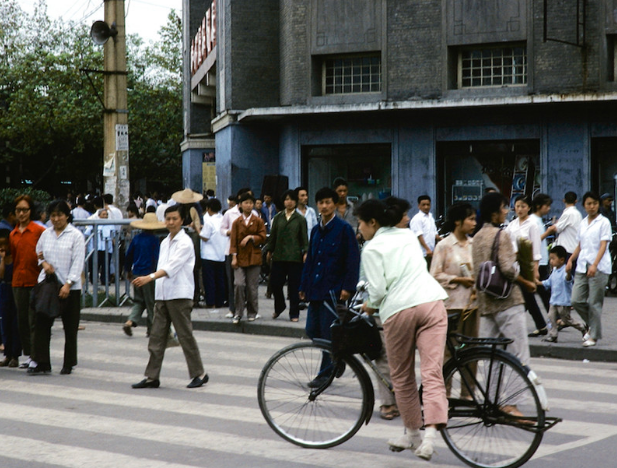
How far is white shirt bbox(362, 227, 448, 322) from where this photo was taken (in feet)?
18.7

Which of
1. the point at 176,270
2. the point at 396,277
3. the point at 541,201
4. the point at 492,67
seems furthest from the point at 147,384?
the point at 492,67

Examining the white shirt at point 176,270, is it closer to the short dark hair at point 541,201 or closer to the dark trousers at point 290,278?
the dark trousers at point 290,278

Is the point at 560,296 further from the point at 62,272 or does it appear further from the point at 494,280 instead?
the point at 62,272

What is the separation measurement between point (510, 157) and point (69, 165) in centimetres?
3516

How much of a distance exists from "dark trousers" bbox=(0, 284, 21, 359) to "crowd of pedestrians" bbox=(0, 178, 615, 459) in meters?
0.02

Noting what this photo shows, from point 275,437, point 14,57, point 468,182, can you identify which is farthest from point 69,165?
point 275,437

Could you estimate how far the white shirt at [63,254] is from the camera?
9.58 m

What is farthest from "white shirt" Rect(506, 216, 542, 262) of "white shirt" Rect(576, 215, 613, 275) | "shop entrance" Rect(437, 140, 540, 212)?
"shop entrance" Rect(437, 140, 540, 212)

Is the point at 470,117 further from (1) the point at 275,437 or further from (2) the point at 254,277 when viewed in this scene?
(1) the point at 275,437

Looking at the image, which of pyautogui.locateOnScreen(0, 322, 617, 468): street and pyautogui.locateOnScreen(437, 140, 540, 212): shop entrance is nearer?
pyautogui.locateOnScreen(0, 322, 617, 468): street

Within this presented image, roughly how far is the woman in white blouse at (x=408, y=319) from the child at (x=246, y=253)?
7.25 meters

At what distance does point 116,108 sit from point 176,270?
923cm

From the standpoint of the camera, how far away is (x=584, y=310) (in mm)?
10867

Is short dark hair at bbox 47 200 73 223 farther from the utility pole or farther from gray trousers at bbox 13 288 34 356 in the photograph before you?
the utility pole
